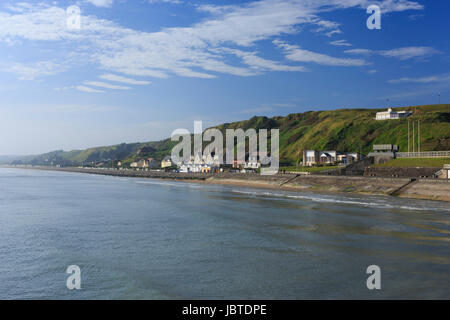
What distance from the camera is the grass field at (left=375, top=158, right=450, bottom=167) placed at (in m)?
73.2

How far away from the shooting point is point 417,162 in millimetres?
78688

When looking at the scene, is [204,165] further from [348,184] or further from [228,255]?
[228,255]

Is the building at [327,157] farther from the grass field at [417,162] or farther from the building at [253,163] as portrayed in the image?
the grass field at [417,162]

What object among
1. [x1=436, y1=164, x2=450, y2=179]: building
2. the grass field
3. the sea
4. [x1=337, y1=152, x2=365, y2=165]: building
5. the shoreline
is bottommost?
the sea

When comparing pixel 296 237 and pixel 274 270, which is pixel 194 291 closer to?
pixel 274 270

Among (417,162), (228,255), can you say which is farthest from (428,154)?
(228,255)

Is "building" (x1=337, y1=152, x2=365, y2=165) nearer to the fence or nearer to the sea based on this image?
the fence

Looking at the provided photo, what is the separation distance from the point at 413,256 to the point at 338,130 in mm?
146888

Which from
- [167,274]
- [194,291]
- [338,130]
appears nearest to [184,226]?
[167,274]

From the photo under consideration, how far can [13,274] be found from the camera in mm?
19828

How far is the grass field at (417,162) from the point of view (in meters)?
73.2

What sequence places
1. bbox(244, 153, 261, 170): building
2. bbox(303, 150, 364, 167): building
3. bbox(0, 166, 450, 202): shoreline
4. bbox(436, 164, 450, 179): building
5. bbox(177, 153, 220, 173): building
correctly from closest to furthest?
1. bbox(0, 166, 450, 202): shoreline
2. bbox(436, 164, 450, 179): building
3. bbox(303, 150, 364, 167): building
4. bbox(244, 153, 261, 170): building
5. bbox(177, 153, 220, 173): building

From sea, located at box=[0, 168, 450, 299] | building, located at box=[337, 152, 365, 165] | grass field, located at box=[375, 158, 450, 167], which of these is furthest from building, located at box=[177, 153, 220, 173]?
sea, located at box=[0, 168, 450, 299]

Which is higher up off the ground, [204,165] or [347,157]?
[347,157]
